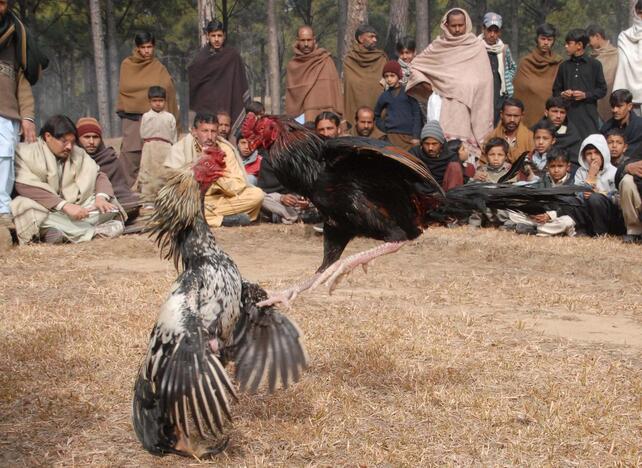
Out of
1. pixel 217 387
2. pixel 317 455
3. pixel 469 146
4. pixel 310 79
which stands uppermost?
pixel 310 79

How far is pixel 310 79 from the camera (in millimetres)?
10781

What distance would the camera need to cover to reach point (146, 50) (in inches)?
440

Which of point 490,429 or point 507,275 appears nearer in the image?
point 490,429

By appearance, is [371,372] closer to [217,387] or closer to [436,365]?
[436,365]

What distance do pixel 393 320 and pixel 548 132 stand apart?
4735mm

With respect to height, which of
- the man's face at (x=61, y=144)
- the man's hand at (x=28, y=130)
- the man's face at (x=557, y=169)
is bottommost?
the man's face at (x=557, y=169)

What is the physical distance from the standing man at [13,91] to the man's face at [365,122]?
365cm

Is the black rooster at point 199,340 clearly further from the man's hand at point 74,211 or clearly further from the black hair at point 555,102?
the black hair at point 555,102

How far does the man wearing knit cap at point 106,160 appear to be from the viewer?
9406mm

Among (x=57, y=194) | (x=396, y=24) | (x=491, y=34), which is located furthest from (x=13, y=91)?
(x=396, y=24)

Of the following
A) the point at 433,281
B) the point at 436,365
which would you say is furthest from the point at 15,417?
the point at 433,281

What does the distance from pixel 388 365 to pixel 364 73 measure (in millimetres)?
7030

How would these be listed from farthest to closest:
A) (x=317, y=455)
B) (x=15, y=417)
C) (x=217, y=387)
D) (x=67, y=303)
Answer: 1. (x=67, y=303)
2. (x=15, y=417)
3. (x=317, y=455)
4. (x=217, y=387)

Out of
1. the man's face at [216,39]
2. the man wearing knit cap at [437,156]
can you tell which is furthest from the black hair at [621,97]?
the man's face at [216,39]
